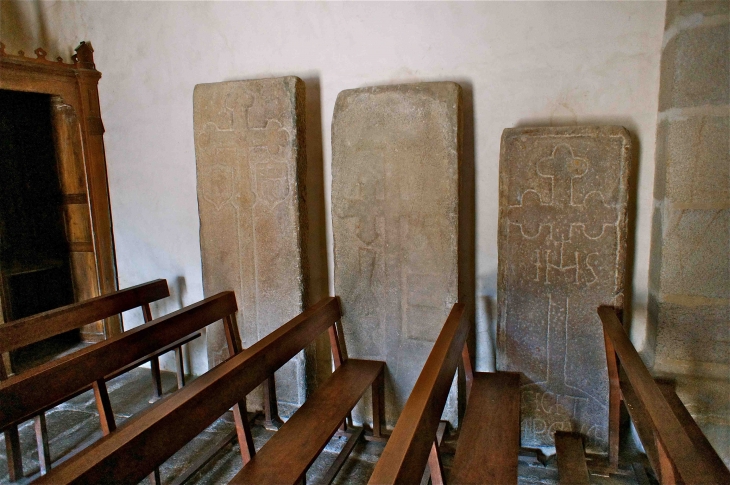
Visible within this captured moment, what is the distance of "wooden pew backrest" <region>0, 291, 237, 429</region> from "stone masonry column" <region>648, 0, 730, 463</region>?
202cm

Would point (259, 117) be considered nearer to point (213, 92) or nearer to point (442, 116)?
point (213, 92)

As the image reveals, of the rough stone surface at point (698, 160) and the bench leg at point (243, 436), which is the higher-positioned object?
the rough stone surface at point (698, 160)

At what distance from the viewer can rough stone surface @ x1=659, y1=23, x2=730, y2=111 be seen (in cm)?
170

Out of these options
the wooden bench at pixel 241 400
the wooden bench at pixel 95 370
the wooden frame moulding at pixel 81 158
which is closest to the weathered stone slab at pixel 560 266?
the wooden bench at pixel 241 400

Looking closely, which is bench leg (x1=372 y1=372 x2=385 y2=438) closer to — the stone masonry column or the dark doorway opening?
the stone masonry column

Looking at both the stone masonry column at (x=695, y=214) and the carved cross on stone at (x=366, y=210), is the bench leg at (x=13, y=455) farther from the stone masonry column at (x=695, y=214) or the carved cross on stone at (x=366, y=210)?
the stone masonry column at (x=695, y=214)

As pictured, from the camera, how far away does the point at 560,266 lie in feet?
6.59

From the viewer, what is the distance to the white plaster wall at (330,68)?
202 cm

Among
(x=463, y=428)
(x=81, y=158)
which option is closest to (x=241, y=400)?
(x=463, y=428)

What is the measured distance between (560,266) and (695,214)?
1.73 ft

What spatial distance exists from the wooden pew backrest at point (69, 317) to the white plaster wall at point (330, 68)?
1.36 ft

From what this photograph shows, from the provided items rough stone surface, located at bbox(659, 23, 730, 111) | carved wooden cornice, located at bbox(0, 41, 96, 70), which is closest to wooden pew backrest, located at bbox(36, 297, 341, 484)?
rough stone surface, located at bbox(659, 23, 730, 111)

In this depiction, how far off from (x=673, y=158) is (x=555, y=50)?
2.22 feet

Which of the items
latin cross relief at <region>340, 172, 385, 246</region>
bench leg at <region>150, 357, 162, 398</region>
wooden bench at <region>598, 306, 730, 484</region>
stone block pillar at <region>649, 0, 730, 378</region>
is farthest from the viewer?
bench leg at <region>150, 357, 162, 398</region>
